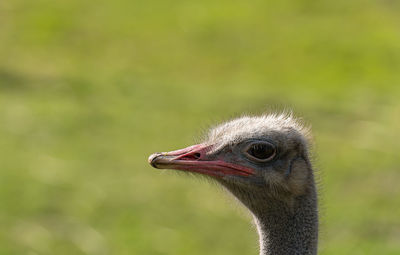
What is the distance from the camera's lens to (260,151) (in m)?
4.37

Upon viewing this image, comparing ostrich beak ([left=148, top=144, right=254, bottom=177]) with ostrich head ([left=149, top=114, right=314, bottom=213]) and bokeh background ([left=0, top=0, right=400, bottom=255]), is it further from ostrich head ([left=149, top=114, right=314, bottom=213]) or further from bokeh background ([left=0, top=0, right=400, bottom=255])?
bokeh background ([left=0, top=0, right=400, bottom=255])

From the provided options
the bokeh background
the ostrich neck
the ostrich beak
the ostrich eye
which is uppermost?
the bokeh background

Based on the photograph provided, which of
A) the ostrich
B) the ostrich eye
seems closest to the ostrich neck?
the ostrich

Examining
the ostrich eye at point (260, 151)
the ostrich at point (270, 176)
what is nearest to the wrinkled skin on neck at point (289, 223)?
the ostrich at point (270, 176)

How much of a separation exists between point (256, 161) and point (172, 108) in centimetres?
740

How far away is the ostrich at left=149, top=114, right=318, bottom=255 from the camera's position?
14.2 ft

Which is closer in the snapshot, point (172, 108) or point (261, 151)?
point (261, 151)

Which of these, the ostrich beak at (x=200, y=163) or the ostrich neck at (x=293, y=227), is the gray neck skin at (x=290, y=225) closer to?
the ostrich neck at (x=293, y=227)

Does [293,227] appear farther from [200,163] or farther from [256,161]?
[200,163]

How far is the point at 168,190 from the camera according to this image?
9.37 meters

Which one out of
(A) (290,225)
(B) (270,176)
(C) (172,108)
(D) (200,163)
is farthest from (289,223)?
(C) (172,108)

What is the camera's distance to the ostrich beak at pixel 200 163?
14.1 ft

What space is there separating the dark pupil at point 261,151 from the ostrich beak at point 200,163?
0.21 feet

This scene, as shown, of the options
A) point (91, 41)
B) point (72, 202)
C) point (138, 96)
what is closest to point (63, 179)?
point (72, 202)
